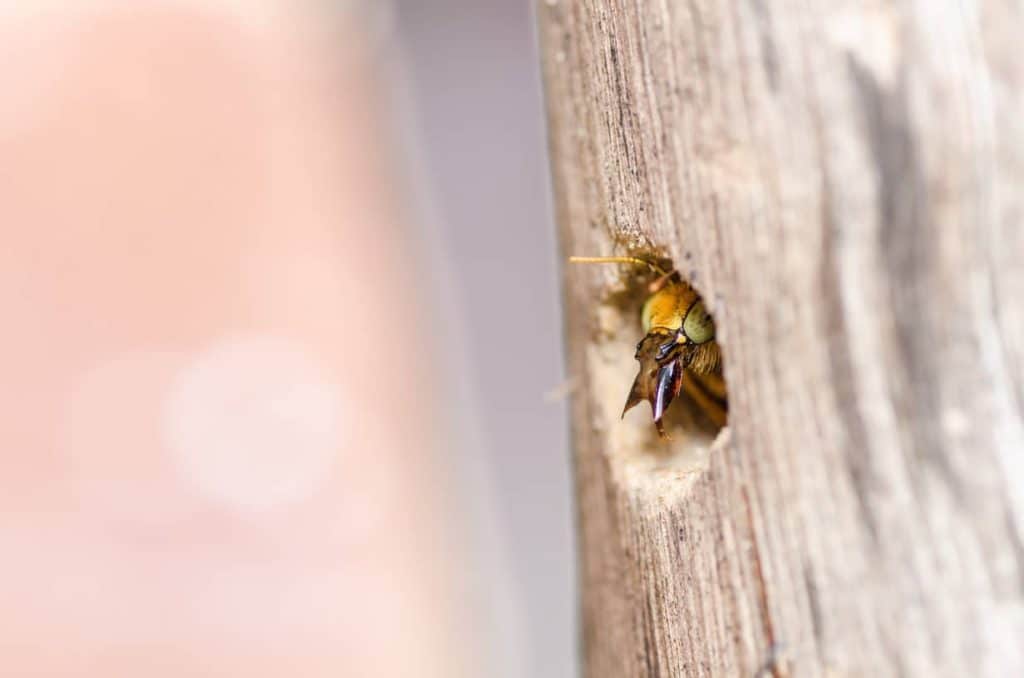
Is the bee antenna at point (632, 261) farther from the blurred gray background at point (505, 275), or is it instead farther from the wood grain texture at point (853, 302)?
the blurred gray background at point (505, 275)

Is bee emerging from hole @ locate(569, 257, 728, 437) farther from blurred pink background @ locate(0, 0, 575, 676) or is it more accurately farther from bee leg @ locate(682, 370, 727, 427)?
blurred pink background @ locate(0, 0, 575, 676)

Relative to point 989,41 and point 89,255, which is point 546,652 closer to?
point 89,255

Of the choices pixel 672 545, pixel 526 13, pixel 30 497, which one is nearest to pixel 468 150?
pixel 526 13

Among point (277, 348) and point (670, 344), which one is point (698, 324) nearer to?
point (670, 344)

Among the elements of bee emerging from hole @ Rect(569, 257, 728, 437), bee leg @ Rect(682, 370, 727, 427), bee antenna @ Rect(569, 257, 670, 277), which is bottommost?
bee leg @ Rect(682, 370, 727, 427)

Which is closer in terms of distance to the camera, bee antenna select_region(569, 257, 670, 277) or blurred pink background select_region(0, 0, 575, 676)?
Answer: bee antenna select_region(569, 257, 670, 277)

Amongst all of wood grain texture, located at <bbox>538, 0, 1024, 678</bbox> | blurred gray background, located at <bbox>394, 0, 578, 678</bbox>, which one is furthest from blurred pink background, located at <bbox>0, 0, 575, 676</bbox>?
wood grain texture, located at <bbox>538, 0, 1024, 678</bbox>
